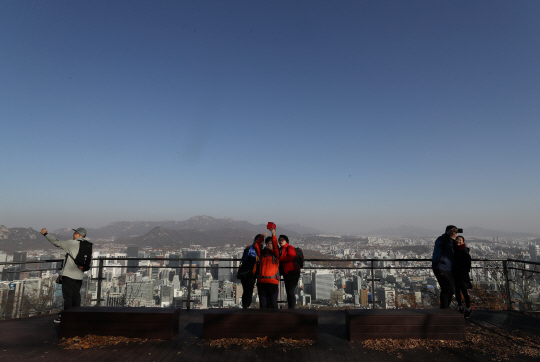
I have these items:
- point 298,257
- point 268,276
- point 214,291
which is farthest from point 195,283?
point 298,257

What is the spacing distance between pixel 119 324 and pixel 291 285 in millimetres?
3074

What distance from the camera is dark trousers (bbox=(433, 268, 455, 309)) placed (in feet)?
18.9

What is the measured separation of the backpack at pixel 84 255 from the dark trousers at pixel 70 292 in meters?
0.32

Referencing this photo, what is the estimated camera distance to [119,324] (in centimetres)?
466

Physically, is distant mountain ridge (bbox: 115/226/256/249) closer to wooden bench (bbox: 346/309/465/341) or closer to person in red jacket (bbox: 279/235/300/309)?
person in red jacket (bbox: 279/235/300/309)

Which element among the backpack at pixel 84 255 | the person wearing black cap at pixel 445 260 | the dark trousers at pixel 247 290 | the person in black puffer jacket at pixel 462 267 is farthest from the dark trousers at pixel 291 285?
the backpack at pixel 84 255

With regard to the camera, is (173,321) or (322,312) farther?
(322,312)

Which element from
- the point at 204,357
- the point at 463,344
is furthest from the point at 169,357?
the point at 463,344

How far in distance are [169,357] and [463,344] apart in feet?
14.1

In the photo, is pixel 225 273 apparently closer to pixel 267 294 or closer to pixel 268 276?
pixel 267 294

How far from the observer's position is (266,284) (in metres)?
5.31

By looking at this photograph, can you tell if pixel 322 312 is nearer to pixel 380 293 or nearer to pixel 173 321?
pixel 380 293

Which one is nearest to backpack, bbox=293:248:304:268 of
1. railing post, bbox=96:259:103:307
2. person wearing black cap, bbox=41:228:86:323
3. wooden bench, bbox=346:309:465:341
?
wooden bench, bbox=346:309:465:341

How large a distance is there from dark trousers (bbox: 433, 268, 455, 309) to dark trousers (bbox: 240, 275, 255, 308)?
3.69 meters
